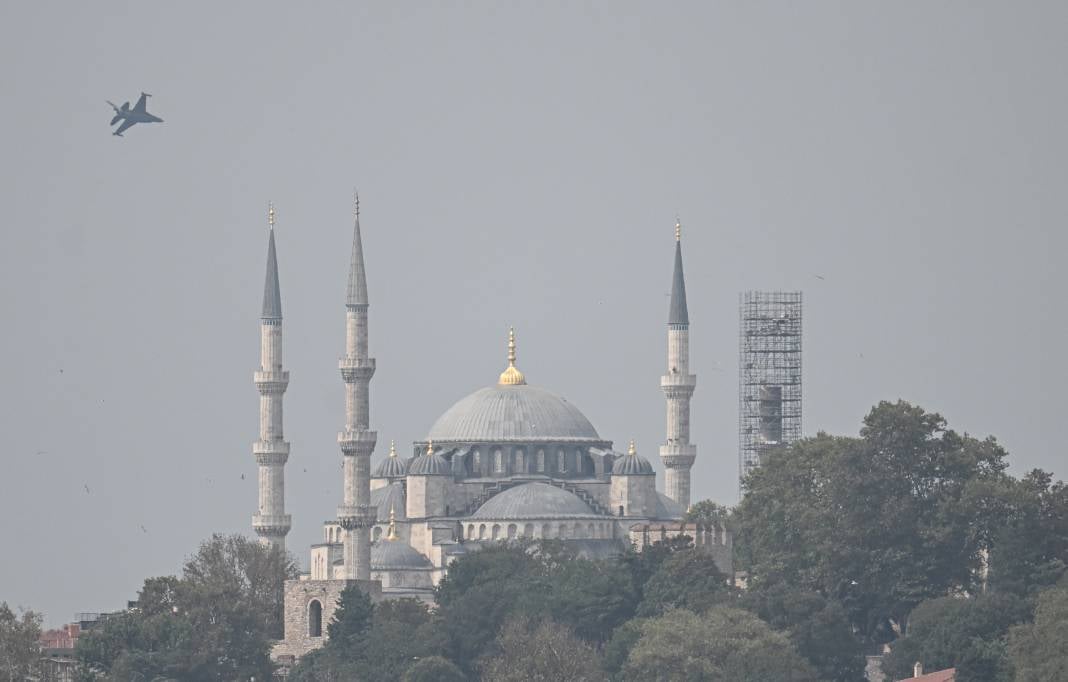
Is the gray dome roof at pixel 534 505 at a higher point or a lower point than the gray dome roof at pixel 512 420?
lower

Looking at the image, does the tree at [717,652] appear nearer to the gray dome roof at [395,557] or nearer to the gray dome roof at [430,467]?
the gray dome roof at [395,557]

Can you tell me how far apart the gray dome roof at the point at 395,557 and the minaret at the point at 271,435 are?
3034 millimetres

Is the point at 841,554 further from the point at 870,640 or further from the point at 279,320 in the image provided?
the point at 279,320

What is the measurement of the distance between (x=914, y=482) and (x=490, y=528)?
27232mm

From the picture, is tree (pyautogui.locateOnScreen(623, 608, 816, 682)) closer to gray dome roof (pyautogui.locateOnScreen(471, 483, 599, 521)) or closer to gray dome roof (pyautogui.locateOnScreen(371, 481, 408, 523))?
gray dome roof (pyautogui.locateOnScreen(471, 483, 599, 521))

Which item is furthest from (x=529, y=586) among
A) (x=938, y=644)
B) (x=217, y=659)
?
(x=938, y=644)

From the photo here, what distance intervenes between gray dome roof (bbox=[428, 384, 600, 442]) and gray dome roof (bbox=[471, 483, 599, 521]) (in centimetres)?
399

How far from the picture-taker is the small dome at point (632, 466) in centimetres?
11888

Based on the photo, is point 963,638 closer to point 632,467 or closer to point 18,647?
point 18,647

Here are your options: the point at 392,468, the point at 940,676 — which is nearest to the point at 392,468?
the point at 392,468

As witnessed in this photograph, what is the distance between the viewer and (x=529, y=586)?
9619cm

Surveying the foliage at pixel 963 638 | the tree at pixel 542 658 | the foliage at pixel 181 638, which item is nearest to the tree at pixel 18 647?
the foliage at pixel 181 638

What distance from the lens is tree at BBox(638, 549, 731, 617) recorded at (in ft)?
294

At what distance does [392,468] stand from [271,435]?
9.60 m
